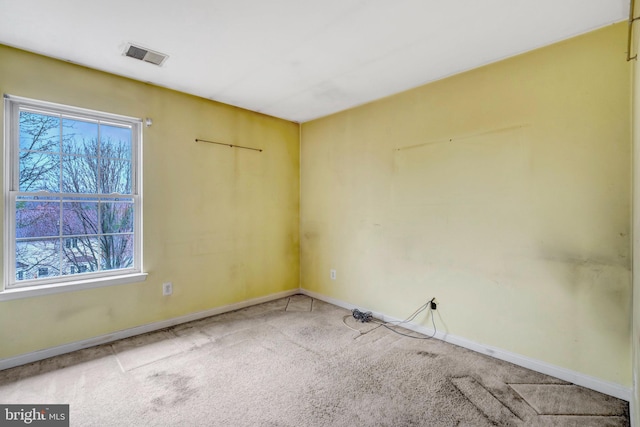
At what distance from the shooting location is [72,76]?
8.61ft

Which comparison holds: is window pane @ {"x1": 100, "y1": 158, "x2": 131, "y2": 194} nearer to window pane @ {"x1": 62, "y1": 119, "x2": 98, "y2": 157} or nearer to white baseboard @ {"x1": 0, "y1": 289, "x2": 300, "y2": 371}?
window pane @ {"x1": 62, "y1": 119, "x2": 98, "y2": 157}

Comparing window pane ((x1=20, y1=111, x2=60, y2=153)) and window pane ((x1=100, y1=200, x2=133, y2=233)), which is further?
window pane ((x1=100, y1=200, x2=133, y2=233))

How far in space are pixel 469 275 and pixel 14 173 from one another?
3947 mm

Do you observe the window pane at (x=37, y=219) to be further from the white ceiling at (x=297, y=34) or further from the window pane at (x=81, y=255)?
the white ceiling at (x=297, y=34)

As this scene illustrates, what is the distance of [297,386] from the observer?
214 centimetres

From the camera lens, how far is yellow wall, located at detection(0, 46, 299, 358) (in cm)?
250

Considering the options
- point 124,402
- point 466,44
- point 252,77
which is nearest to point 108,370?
point 124,402

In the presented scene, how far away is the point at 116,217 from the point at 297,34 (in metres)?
2.40

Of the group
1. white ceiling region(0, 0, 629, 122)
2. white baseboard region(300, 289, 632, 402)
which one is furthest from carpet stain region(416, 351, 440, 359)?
white ceiling region(0, 0, 629, 122)

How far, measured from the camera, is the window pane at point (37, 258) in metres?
2.46

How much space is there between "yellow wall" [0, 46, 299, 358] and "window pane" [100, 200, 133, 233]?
0.16m

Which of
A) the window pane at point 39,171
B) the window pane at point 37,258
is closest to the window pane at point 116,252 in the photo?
the window pane at point 37,258

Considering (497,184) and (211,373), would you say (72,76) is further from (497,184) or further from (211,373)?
(497,184)

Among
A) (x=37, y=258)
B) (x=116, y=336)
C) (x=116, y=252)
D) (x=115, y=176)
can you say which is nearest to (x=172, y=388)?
(x=116, y=336)
